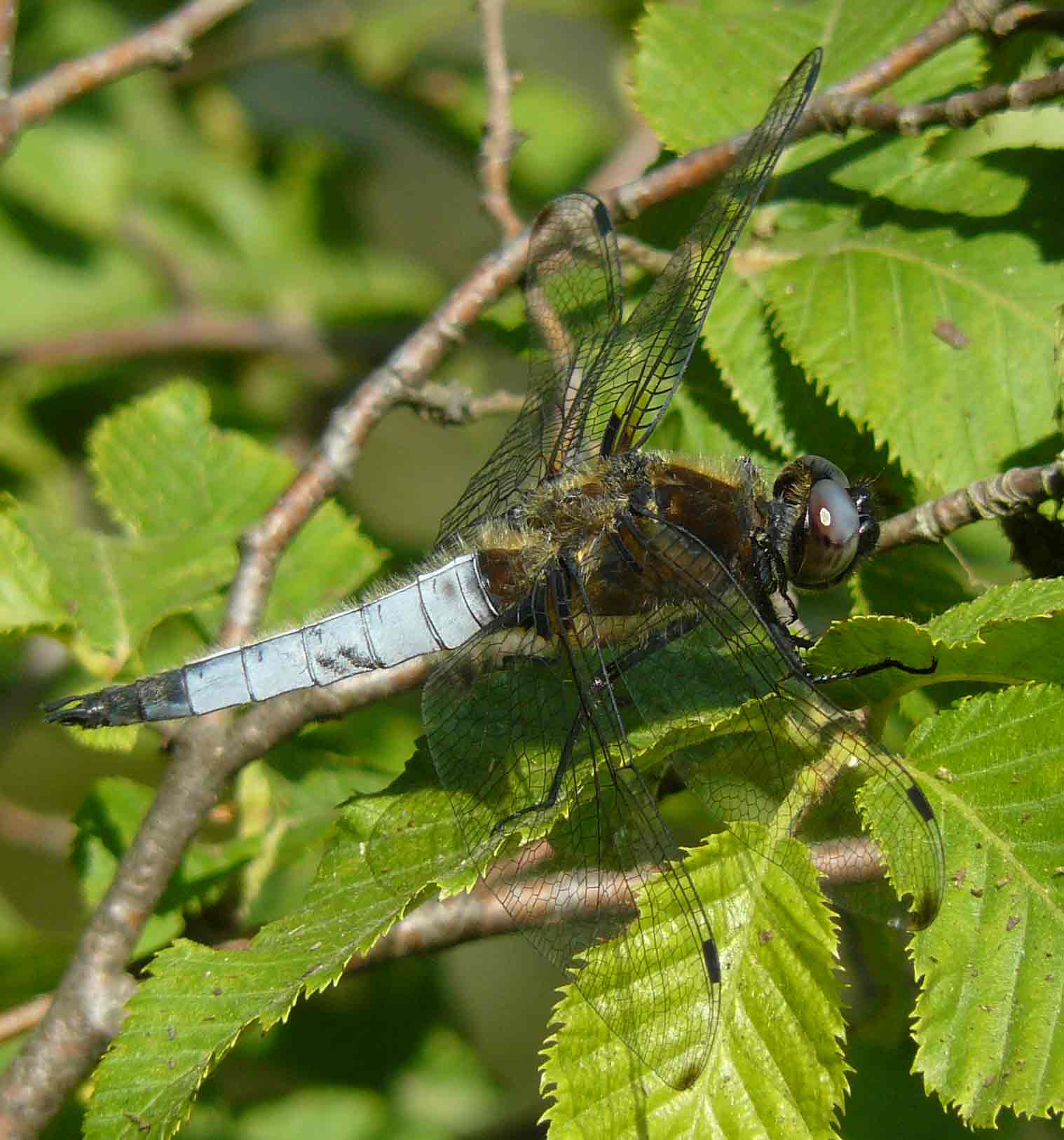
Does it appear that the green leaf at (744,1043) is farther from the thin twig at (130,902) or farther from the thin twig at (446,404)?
the thin twig at (446,404)

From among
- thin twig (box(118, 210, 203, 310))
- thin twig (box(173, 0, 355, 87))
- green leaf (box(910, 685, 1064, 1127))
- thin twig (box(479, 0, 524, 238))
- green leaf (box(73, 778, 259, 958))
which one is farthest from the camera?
thin twig (box(173, 0, 355, 87))

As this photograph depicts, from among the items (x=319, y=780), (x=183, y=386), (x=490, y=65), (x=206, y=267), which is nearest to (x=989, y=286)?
(x=490, y=65)

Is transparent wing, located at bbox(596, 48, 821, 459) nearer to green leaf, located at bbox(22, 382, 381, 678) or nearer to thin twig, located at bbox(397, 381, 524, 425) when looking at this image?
thin twig, located at bbox(397, 381, 524, 425)

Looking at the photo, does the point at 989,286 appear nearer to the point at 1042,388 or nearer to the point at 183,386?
the point at 1042,388

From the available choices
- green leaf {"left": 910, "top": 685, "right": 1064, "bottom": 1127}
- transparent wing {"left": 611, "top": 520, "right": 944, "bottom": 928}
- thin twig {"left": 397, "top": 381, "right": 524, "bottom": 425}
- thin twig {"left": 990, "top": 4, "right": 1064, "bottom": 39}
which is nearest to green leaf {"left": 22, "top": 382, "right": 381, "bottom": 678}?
thin twig {"left": 397, "top": 381, "right": 524, "bottom": 425}

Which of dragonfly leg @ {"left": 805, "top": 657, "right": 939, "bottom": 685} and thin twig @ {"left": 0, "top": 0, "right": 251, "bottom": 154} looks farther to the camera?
thin twig @ {"left": 0, "top": 0, "right": 251, "bottom": 154}

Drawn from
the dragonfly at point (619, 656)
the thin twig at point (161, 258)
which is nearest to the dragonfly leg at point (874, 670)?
the dragonfly at point (619, 656)
